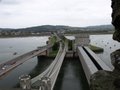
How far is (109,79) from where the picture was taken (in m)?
5.30

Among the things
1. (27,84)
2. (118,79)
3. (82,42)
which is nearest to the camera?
(118,79)

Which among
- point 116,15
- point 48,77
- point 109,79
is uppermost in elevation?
point 116,15

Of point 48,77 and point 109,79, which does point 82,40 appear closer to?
point 48,77

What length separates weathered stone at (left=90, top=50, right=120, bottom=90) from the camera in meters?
5.07

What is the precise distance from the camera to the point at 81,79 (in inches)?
1768

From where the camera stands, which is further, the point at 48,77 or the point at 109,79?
the point at 48,77

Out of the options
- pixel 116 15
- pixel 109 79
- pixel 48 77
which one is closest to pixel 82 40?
pixel 48 77

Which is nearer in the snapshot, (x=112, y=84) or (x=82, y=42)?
(x=112, y=84)

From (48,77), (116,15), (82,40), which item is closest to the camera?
(116,15)

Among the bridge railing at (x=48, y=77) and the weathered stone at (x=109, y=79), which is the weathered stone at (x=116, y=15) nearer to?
the weathered stone at (x=109, y=79)

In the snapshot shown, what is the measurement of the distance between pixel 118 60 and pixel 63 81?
38.4 metres

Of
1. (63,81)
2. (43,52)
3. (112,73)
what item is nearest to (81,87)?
(63,81)

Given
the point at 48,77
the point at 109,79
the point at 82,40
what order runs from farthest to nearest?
the point at 82,40, the point at 48,77, the point at 109,79

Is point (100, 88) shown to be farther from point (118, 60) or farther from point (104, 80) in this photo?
point (118, 60)
